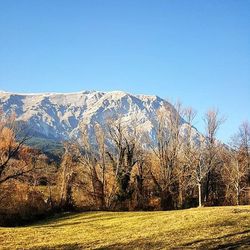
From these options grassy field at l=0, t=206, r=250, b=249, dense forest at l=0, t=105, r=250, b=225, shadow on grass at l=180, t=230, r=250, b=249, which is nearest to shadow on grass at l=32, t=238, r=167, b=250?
grassy field at l=0, t=206, r=250, b=249

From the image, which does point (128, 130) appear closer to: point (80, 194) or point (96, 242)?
point (80, 194)

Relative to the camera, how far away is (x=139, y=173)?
225 feet

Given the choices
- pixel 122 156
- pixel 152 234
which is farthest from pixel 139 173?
pixel 152 234

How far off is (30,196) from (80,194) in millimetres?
8874

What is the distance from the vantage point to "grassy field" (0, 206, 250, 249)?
23.0 metres

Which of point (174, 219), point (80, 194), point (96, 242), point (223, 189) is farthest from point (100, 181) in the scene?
point (96, 242)

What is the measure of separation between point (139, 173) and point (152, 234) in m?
42.3

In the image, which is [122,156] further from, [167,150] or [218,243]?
[218,243]

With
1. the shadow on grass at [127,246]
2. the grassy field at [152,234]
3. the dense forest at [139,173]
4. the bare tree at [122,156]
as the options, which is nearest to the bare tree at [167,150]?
the dense forest at [139,173]

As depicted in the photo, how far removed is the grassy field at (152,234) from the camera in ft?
75.6

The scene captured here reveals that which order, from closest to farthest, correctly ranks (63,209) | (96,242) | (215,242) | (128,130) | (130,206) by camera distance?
(215,242) → (96,242) → (63,209) → (130,206) → (128,130)

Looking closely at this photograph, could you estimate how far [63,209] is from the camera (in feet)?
181

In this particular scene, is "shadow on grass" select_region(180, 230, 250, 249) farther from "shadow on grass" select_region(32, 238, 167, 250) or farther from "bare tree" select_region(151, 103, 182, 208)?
"bare tree" select_region(151, 103, 182, 208)

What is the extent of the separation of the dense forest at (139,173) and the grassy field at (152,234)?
85.1 ft
